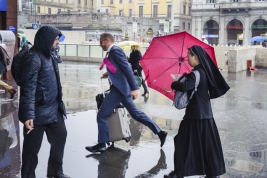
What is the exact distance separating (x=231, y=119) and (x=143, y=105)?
248 cm

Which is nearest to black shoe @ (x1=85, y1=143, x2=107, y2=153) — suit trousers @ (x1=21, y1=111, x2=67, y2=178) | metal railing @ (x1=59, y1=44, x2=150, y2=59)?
suit trousers @ (x1=21, y1=111, x2=67, y2=178)

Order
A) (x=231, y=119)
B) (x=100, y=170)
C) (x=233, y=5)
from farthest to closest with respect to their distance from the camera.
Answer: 1. (x=233, y=5)
2. (x=231, y=119)
3. (x=100, y=170)

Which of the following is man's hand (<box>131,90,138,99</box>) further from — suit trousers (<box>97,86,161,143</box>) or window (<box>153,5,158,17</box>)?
window (<box>153,5,158,17</box>)

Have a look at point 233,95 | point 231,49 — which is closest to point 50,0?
point 231,49

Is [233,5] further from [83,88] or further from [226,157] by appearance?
[226,157]

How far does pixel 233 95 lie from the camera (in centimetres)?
1219

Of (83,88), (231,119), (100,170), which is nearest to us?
(100,170)

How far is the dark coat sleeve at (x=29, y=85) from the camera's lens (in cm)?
419

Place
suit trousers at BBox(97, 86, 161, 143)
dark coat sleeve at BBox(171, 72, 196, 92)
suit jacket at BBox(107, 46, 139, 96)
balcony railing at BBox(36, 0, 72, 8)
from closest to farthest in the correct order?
dark coat sleeve at BBox(171, 72, 196, 92)
suit jacket at BBox(107, 46, 139, 96)
suit trousers at BBox(97, 86, 161, 143)
balcony railing at BBox(36, 0, 72, 8)

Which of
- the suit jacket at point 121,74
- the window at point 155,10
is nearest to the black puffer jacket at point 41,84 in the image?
the suit jacket at point 121,74

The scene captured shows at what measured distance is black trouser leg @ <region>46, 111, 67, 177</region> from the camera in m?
4.64

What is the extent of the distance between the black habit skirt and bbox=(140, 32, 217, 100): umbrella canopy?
759 millimetres

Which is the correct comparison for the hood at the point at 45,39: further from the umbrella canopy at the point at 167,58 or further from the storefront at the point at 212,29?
the storefront at the point at 212,29

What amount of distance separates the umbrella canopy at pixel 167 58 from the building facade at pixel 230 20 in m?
58.2
